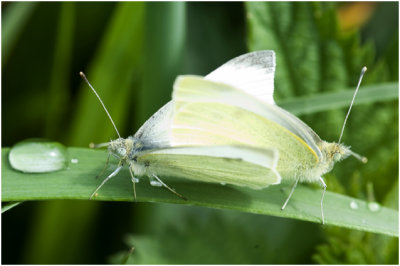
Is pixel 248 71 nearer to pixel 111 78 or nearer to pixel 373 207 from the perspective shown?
pixel 373 207

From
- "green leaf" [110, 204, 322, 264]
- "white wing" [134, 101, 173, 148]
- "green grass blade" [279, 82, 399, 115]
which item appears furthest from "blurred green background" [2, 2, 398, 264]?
"white wing" [134, 101, 173, 148]

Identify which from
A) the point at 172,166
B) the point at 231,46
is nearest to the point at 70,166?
the point at 172,166

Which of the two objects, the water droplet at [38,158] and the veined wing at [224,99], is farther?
the water droplet at [38,158]

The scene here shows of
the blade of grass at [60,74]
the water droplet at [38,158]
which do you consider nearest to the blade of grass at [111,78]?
the blade of grass at [60,74]

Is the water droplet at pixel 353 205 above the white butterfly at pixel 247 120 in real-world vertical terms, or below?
below

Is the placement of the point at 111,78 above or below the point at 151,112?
above

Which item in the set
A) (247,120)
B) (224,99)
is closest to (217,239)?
(247,120)

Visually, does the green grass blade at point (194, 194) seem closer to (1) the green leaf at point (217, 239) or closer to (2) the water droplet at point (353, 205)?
(2) the water droplet at point (353, 205)
